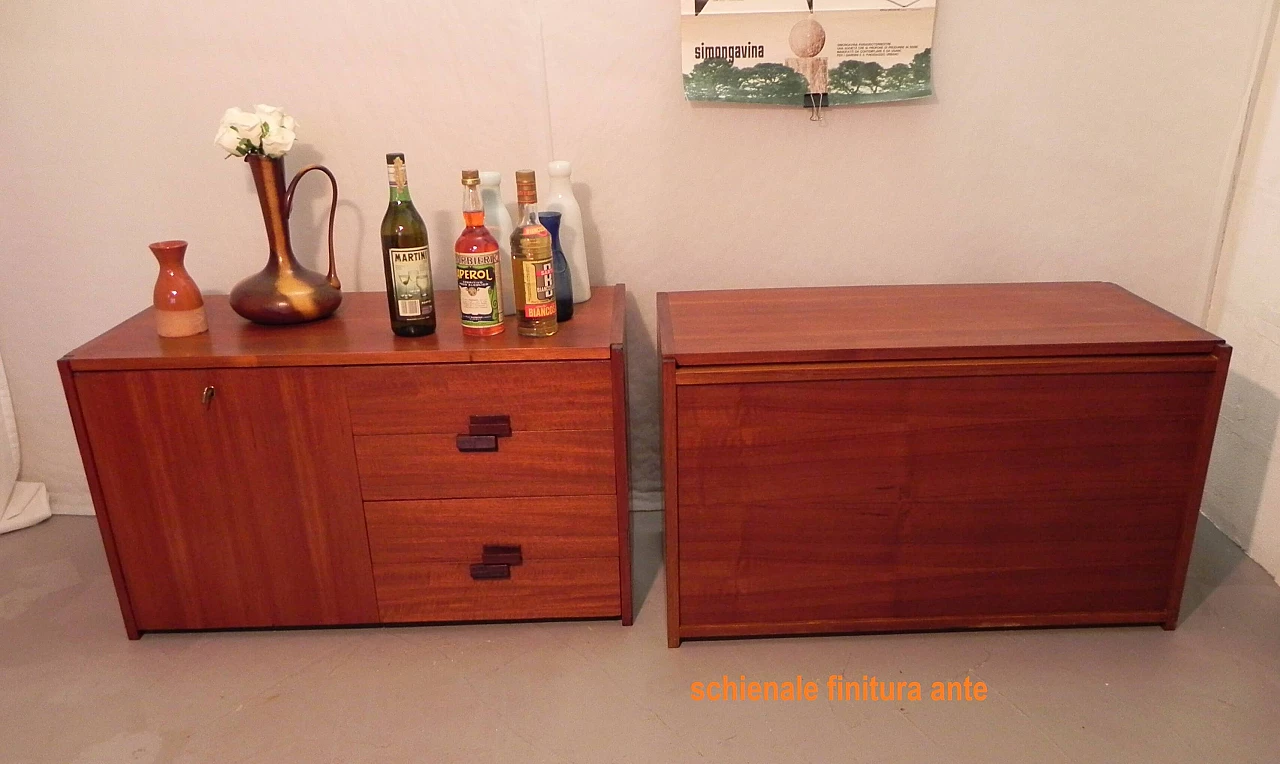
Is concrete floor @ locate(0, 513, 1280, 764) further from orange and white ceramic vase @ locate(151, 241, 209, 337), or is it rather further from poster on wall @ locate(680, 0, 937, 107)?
poster on wall @ locate(680, 0, 937, 107)

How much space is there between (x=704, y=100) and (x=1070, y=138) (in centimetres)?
81

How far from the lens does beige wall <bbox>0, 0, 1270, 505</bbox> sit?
5.95 ft

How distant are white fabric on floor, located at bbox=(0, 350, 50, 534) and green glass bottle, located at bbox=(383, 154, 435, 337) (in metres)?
1.25

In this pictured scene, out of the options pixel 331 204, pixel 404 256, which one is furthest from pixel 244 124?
pixel 404 256

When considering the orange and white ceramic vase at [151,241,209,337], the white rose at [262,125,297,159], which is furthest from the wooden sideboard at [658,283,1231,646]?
the orange and white ceramic vase at [151,241,209,337]

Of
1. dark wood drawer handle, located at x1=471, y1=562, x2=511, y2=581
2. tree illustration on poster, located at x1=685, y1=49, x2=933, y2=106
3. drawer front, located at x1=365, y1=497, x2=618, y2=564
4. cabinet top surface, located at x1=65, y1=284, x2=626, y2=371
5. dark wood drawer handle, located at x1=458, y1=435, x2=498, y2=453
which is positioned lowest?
dark wood drawer handle, located at x1=471, y1=562, x2=511, y2=581

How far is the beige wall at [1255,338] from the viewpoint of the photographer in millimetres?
1837

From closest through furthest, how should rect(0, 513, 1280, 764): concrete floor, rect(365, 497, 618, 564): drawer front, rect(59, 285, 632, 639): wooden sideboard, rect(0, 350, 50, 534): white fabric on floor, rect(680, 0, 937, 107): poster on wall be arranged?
rect(0, 513, 1280, 764): concrete floor
rect(59, 285, 632, 639): wooden sideboard
rect(365, 497, 618, 564): drawer front
rect(680, 0, 937, 107): poster on wall
rect(0, 350, 50, 534): white fabric on floor

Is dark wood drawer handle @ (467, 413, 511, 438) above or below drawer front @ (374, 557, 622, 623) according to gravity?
above

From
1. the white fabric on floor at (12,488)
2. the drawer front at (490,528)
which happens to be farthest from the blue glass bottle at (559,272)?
the white fabric on floor at (12,488)

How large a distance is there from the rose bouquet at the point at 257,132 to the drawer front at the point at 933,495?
90 centimetres

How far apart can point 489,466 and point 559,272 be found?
15.6 inches

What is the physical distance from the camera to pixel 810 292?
1.89m

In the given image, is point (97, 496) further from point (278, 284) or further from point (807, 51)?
point (807, 51)
